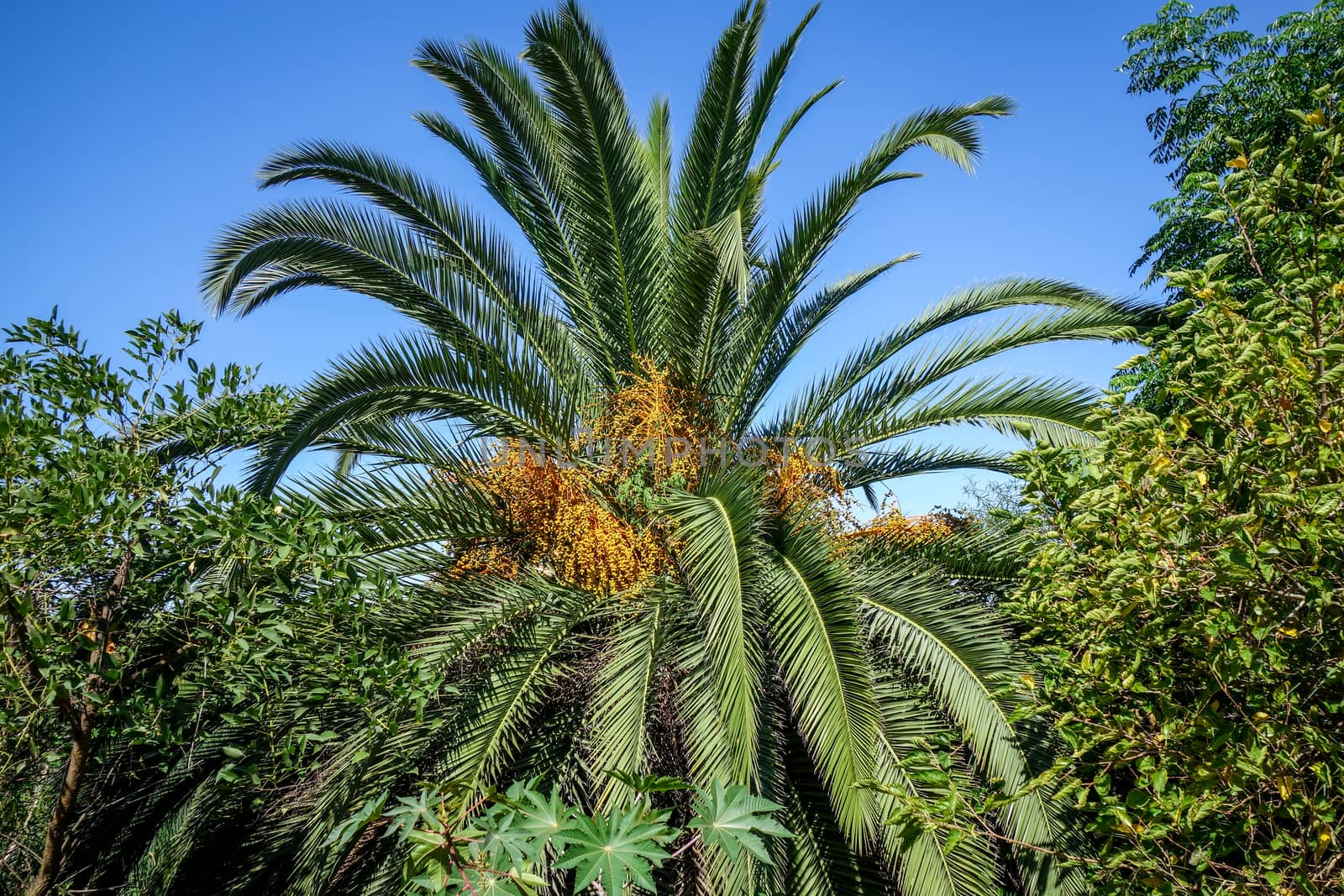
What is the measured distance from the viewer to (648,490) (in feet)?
16.7

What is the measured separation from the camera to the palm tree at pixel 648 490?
383 cm

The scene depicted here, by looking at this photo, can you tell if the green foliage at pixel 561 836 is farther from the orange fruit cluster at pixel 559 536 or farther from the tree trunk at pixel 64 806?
the orange fruit cluster at pixel 559 536

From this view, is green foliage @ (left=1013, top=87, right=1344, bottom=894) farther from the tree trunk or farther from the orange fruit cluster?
the tree trunk

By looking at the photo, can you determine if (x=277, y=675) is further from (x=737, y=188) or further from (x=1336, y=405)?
(x=737, y=188)

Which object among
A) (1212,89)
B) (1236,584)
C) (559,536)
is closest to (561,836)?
(1236,584)

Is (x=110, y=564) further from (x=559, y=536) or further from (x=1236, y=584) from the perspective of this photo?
(x=1236, y=584)

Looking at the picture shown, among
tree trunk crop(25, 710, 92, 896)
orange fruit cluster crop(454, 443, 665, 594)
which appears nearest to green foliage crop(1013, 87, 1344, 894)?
orange fruit cluster crop(454, 443, 665, 594)

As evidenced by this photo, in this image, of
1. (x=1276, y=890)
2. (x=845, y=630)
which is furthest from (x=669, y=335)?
(x=1276, y=890)

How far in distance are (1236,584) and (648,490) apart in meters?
3.19

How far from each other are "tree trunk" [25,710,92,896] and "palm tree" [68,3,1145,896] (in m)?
1.08

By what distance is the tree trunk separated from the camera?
3.46 meters

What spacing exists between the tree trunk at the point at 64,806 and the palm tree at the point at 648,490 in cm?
108

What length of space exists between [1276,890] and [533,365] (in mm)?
4715

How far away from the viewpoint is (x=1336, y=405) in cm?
257
